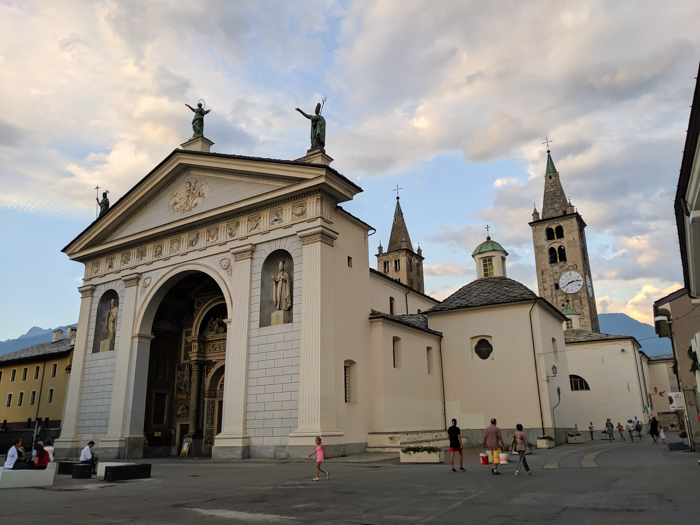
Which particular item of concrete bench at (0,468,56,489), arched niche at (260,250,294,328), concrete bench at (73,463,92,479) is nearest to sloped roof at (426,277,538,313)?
arched niche at (260,250,294,328)

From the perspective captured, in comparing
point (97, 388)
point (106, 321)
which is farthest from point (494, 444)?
point (106, 321)

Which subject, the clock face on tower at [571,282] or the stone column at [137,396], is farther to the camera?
the clock face on tower at [571,282]

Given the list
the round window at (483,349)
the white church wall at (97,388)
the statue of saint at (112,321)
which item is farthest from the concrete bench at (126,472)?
the round window at (483,349)

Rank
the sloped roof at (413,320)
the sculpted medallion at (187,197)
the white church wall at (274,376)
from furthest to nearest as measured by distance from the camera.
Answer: the sculpted medallion at (187,197)
the sloped roof at (413,320)
the white church wall at (274,376)

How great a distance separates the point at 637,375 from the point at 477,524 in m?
40.8

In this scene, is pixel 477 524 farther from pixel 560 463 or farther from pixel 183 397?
pixel 183 397

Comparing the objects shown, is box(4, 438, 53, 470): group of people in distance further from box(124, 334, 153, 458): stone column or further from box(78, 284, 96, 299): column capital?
box(78, 284, 96, 299): column capital

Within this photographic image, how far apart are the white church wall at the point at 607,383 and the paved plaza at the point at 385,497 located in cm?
2909

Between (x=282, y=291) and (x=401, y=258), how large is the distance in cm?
4693

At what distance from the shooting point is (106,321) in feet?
92.2

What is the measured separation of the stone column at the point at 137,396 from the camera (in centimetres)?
2459

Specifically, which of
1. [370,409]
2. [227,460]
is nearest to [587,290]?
[370,409]

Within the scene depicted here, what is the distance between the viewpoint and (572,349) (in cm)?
4338

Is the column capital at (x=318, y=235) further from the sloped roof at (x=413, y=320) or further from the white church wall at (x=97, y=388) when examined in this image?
the white church wall at (x=97, y=388)
